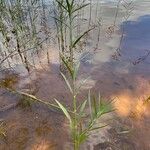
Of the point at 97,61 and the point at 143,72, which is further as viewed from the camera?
the point at 97,61

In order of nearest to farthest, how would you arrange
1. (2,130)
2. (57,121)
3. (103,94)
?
(2,130) < (57,121) < (103,94)

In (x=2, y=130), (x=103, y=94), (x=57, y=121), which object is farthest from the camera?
(x=103, y=94)

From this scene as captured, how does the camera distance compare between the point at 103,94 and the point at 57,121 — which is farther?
the point at 103,94

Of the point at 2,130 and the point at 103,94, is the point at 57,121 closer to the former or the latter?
the point at 2,130

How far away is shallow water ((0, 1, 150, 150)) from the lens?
345 cm

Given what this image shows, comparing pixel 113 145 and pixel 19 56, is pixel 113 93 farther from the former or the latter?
pixel 19 56

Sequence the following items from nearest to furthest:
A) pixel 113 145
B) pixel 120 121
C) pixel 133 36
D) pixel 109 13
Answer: pixel 113 145, pixel 120 121, pixel 133 36, pixel 109 13

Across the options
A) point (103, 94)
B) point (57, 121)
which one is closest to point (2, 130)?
point (57, 121)

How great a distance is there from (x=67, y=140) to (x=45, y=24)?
12.6ft

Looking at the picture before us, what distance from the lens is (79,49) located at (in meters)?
5.71

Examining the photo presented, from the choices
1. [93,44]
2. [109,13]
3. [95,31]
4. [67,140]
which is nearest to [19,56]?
[93,44]

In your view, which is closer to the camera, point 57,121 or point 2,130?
point 2,130

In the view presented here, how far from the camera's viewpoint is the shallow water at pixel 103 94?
11.3ft

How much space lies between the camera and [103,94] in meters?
4.31
